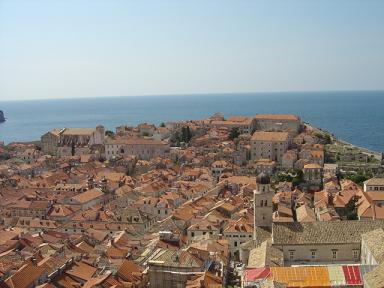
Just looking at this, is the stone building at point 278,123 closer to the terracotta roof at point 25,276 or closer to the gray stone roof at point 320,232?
the gray stone roof at point 320,232

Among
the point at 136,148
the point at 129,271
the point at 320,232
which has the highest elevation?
the point at 320,232

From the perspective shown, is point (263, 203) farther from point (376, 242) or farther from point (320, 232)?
point (376, 242)

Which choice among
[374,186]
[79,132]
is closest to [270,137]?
[374,186]

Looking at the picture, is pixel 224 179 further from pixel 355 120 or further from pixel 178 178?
pixel 355 120

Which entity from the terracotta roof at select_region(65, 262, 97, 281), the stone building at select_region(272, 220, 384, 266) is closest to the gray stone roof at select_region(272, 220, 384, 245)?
the stone building at select_region(272, 220, 384, 266)

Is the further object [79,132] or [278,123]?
[278,123]

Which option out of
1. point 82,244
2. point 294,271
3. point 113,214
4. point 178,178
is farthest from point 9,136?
point 294,271

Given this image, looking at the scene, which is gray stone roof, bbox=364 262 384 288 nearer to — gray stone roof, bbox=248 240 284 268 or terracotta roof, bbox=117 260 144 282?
gray stone roof, bbox=248 240 284 268

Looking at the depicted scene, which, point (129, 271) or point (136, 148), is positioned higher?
point (129, 271)

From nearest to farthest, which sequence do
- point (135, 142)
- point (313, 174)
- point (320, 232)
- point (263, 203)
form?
point (320, 232) → point (263, 203) → point (313, 174) → point (135, 142)
